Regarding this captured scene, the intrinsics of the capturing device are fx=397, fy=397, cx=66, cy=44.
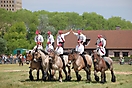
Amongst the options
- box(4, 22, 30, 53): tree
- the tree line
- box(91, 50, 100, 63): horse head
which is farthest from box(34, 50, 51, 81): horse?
box(4, 22, 30, 53): tree

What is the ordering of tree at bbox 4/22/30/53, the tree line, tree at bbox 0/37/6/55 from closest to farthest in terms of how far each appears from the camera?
tree at bbox 0/37/6/55 → tree at bbox 4/22/30/53 → the tree line

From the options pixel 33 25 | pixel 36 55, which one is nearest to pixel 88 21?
pixel 33 25

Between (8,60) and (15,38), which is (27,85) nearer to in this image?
(8,60)

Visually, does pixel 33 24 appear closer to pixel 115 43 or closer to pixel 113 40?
pixel 113 40

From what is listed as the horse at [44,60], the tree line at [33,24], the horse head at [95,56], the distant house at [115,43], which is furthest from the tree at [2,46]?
the horse head at [95,56]

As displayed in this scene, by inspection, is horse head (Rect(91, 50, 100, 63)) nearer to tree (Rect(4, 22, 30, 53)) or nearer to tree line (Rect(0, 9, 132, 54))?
tree line (Rect(0, 9, 132, 54))

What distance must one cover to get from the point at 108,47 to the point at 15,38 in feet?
104

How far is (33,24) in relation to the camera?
113625mm

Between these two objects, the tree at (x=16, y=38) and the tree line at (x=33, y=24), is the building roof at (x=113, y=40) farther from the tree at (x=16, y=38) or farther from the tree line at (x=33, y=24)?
the tree at (x=16, y=38)

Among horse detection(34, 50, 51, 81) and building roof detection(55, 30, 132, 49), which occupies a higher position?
building roof detection(55, 30, 132, 49)

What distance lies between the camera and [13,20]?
11938 centimetres

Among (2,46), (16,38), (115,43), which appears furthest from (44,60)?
(16,38)

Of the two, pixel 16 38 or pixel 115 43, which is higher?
pixel 16 38

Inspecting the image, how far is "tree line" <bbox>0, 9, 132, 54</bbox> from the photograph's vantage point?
4099 inches
